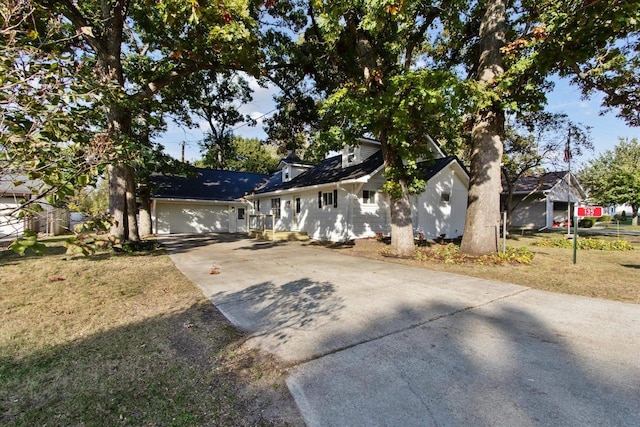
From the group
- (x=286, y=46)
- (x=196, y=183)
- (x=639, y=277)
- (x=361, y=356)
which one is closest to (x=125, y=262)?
(x=361, y=356)

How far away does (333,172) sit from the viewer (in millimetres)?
17141

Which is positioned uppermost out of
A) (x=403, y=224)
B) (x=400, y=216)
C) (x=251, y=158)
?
(x=251, y=158)

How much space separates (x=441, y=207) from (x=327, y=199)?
21.2 ft

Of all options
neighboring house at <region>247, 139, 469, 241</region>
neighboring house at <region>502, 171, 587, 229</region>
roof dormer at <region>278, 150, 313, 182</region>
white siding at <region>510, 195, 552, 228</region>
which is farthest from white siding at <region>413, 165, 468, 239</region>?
white siding at <region>510, 195, 552, 228</region>

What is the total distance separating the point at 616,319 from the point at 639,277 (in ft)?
12.7

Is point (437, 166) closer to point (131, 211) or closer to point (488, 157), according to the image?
point (488, 157)

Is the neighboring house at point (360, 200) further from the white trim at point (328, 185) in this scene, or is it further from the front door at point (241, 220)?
the front door at point (241, 220)

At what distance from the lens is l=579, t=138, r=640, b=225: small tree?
26.0 metres

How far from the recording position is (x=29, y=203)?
58.9 inches

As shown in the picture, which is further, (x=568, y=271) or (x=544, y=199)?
(x=544, y=199)

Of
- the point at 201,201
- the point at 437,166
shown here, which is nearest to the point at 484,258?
the point at 437,166

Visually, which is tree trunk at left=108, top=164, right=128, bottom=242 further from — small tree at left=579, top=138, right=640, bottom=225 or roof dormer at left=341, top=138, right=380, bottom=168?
small tree at left=579, top=138, right=640, bottom=225

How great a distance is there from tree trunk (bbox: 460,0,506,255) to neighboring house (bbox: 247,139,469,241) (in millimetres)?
4240

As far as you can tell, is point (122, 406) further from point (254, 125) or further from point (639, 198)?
point (639, 198)
